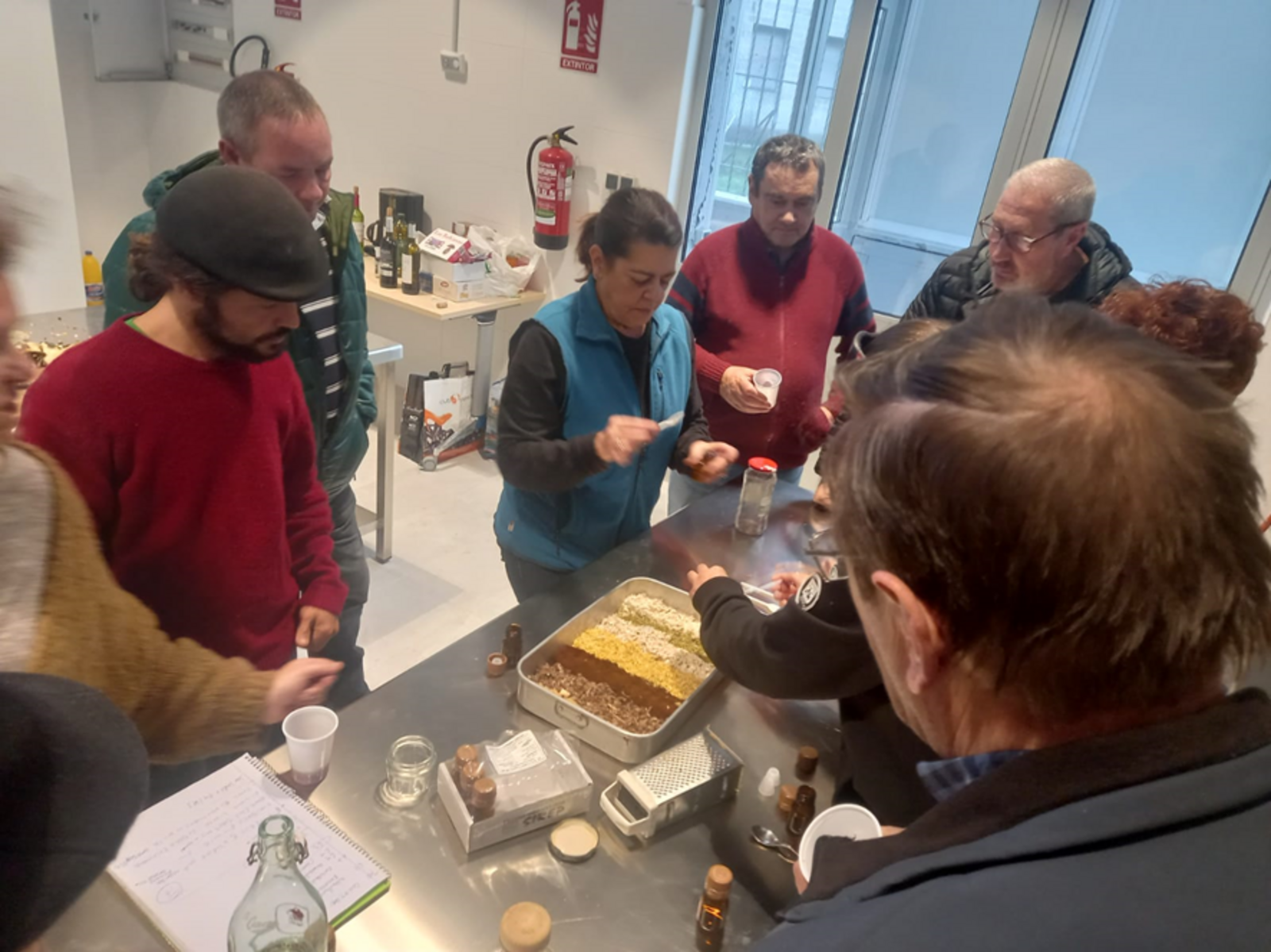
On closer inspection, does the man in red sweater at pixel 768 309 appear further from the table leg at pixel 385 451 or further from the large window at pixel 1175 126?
the large window at pixel 1175 126

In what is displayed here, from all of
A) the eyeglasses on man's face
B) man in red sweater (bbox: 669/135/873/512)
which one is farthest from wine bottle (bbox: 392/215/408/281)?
the eyeglasses on man's face

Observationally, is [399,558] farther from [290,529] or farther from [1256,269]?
[1256,269]

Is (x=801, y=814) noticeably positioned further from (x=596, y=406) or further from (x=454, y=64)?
(x=454, y=64)

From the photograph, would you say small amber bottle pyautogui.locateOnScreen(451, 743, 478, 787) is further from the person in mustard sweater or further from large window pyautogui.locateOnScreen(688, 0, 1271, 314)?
large window pyautogui.locateOnScreen(688, 0, 1271, 314)

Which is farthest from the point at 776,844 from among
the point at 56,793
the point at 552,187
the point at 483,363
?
the point at 483,363

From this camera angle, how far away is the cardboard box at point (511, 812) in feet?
3.29

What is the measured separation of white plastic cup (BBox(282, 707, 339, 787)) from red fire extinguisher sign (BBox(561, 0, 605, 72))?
3145 mm

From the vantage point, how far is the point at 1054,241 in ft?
6.55

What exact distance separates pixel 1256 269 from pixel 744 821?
9.09 ft

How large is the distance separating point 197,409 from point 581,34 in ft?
9.45

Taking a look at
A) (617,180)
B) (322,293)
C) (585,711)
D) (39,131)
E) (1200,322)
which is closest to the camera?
(585,711)

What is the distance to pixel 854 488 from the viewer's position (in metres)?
0.63

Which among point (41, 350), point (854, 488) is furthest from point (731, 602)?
point (41, 350)

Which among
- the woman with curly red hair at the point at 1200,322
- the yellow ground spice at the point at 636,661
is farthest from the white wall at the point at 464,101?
the yellow ground spice at the point at 636,661
